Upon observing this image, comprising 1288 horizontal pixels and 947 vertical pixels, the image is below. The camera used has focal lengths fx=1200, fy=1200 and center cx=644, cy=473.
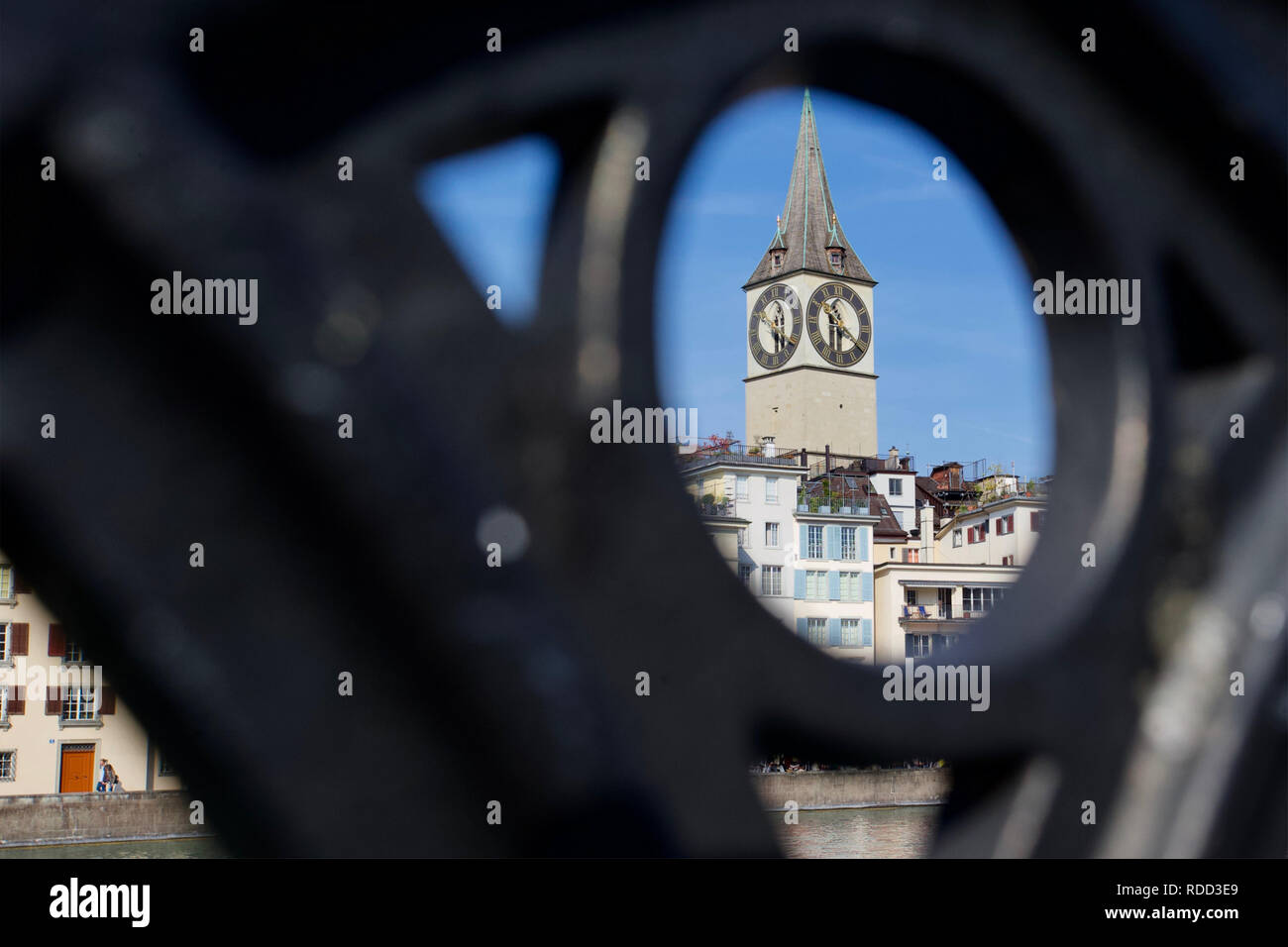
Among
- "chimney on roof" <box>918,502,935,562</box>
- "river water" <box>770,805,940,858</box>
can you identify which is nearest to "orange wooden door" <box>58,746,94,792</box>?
"river water" <box>770,805,940,858</box>

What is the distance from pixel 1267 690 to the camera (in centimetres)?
218

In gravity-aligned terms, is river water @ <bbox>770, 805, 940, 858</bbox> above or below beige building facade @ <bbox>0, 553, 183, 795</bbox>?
below

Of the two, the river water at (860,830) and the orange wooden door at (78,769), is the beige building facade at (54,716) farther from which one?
the river water at (860,830)

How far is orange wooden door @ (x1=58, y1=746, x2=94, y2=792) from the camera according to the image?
1355 centimetres

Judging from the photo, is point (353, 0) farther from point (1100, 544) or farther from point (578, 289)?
point (1100, 544)

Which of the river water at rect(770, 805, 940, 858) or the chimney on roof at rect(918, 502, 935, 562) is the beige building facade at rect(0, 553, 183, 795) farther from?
the chimney on roof at rect(918, 502, 935, 562)

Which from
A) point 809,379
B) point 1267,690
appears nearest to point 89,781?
point 1267,690

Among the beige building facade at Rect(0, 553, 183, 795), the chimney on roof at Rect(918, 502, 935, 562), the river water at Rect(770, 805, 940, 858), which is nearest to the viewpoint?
the beige building facade at Rect(0, 553, 183, 795)

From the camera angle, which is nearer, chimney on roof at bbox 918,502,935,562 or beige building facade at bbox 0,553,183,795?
beige building facade at bbox 0,553,183,795

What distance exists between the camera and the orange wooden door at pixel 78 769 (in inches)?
533

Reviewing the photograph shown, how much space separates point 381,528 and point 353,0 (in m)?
0.59

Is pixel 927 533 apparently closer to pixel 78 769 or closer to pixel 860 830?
pixel 860 830

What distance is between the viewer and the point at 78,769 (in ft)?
48.5

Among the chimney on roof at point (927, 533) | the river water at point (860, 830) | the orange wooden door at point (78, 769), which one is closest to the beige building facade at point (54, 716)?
the orange wooden door at point (78, 769)
